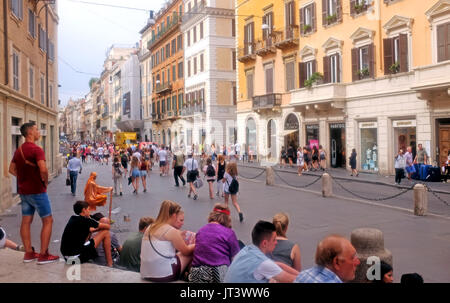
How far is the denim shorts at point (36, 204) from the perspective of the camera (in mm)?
5836

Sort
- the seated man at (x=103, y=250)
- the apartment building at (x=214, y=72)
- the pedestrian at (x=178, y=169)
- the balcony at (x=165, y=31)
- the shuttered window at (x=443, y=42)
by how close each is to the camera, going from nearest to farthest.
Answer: the seated man at (x=103, y=250) → the shuttered window at (x=443, y=42) → the pedestrian at (x=178, y=169) → the apartment building at (x=214, y=72) → the balcony at (x=165, y=31)

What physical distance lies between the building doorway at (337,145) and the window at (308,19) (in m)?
6.32

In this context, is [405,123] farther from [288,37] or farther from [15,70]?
[15,70]

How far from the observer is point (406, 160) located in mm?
19750

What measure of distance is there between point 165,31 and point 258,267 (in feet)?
177

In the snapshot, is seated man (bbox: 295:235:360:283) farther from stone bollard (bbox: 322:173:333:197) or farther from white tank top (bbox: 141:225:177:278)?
stone bollard (bbox: 322:173:333:197)

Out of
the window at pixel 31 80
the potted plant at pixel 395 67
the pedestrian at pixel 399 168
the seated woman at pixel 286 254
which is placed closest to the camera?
the seated woman at pixel 286 254

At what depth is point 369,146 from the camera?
24375 millimetres

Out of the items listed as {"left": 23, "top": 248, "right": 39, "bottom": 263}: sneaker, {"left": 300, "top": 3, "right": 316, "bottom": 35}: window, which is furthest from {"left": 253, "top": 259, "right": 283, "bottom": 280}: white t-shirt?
{"left": 300, "top": 3, "right": 316, "bottom": 35}: window

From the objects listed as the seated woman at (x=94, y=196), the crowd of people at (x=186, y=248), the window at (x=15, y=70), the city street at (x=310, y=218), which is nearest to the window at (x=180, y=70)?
the city street at (x=310, y=218)

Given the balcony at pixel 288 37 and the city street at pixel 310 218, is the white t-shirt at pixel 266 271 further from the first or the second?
the balcony at pixel 288 37

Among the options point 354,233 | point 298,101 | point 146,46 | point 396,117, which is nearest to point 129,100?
point 146,46

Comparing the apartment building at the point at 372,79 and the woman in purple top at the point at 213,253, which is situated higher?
the apartment building at the point at 372,79
